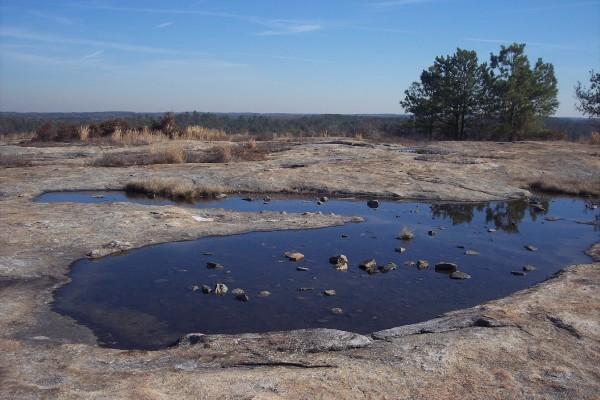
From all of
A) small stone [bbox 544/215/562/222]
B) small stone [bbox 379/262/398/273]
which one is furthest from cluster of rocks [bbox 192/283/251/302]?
small stone [bbox 544/215/562/222]

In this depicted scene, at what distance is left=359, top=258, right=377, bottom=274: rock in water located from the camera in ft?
21.2

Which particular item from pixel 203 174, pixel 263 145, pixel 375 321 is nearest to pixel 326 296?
pixel 375 321

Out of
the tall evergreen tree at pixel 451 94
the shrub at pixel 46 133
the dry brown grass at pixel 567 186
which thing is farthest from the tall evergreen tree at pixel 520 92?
the shrub at pixel 46 133

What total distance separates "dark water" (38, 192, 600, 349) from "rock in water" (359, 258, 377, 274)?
0.39ft

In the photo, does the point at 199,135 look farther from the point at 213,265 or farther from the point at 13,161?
the point at 213,265

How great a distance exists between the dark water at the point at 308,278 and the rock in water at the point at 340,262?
0.10m

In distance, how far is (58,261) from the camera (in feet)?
A: 20.6

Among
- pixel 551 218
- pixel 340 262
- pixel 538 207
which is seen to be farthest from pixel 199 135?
pixel 340 262

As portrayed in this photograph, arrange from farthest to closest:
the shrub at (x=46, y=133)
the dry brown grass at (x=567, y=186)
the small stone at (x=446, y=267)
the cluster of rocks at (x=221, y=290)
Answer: the shrub at (x=46, y=133) → the dry brown grass at (x=567, y=186) → the small stone at (x=446, y=267) → the cluster of rocks at (x=221, y=290)

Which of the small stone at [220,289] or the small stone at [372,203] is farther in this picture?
the small stone at [372,203]

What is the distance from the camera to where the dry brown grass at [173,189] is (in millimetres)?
11016

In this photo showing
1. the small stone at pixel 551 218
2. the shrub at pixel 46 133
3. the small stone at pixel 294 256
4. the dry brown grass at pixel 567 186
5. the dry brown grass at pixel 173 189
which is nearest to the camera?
the small stone at pixel 294 256

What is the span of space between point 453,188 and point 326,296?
7.08 m

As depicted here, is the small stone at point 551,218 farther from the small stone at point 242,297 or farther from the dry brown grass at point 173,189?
the small stone at point 242,297
